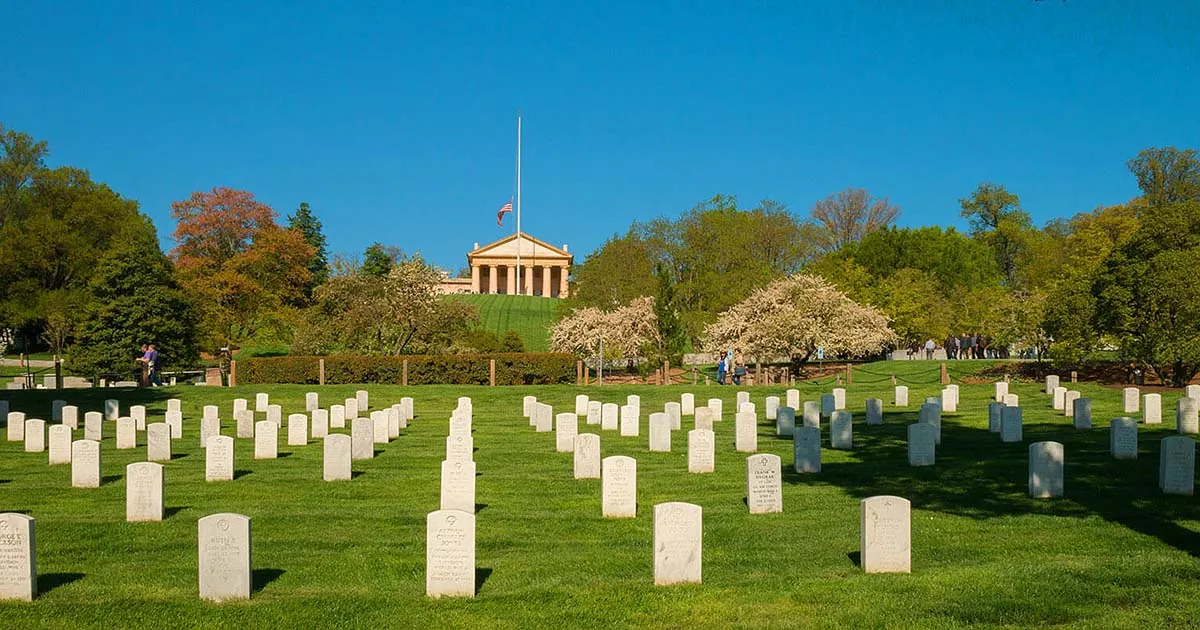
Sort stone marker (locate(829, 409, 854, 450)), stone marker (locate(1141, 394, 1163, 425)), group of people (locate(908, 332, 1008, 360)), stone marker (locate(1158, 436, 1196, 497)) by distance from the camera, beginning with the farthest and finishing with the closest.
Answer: group of people (locate(908, 332, 1008, 360)) → stone marker (locate(1141, 394, 1163, 425)) → stone marker (locate(829, 409, 854, 450)) → stone marker (locate(1158, 436, 1196, 497))

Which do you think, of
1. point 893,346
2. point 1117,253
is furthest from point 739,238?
point 1117,253

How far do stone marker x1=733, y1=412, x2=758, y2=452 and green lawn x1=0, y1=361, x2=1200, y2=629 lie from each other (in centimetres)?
55

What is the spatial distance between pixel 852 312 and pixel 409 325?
912 inches

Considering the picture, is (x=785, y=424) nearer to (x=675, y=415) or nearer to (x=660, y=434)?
(x=675, y=415)

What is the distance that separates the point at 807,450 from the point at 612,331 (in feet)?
128

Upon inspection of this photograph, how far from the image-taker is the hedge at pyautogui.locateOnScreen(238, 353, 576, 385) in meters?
42.5

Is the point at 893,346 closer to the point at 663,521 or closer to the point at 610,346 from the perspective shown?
the point at 610,346

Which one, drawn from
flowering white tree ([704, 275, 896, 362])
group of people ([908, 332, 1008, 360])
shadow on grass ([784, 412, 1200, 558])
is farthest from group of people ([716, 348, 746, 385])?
group of people ([908, 332, 1008, 360])

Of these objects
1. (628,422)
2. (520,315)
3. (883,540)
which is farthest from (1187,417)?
(520,315)

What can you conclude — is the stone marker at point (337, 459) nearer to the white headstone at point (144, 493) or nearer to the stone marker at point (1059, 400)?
the white headstone at point (144, 493)

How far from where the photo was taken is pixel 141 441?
23.6m

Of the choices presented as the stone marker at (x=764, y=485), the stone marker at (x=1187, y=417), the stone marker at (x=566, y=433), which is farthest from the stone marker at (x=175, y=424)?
the stone marker at (x=1187, y=417)

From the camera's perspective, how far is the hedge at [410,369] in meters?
42.5

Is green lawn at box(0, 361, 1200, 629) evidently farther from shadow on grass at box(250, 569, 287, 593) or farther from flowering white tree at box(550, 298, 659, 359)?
flowering white tree at box(550, 298, 659, 359)
